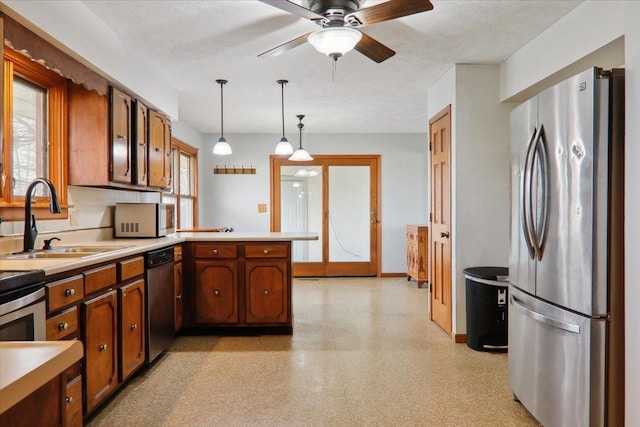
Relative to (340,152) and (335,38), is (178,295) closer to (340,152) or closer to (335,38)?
(335,38)

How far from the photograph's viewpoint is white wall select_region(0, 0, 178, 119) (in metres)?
2.14

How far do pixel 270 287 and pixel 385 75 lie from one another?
2.15 metres

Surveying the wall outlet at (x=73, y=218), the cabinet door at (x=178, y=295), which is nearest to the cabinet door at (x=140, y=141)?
the wall outlet at (x=73, y=218)

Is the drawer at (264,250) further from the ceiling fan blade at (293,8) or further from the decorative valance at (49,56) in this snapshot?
the ceiling fan blade at (293,8)

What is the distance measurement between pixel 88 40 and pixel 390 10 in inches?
72.0

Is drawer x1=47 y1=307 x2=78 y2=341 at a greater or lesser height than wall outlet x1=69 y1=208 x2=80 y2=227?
lesser

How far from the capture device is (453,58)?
3523mm

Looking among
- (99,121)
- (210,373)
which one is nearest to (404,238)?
(210,373)

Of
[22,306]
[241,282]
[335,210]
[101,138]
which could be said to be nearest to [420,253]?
[335,210]

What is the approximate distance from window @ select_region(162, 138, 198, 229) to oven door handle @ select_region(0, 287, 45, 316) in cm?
366

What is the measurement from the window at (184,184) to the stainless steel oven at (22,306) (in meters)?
3.66

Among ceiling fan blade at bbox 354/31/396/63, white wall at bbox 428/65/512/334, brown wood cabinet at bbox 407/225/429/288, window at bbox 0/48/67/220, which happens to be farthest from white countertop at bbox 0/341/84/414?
brown wood cabinet at bbox 407/225/429/288

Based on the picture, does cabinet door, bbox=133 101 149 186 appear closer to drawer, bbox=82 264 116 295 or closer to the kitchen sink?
the kitchen sink

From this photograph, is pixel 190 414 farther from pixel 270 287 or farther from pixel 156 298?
pixel 270 287
